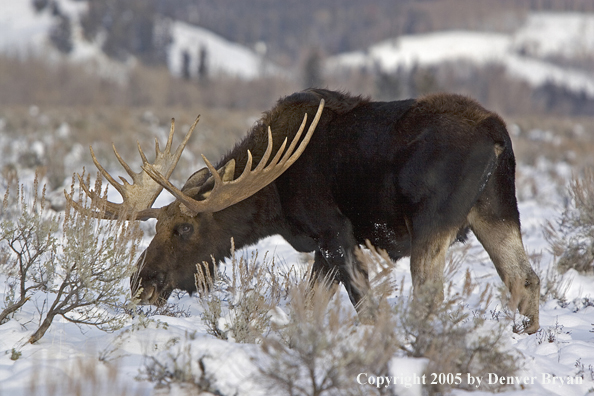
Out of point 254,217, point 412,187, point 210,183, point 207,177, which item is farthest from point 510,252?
point 207,177

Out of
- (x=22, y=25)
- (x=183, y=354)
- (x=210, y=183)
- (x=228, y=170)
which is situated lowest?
(x=183, y=354)

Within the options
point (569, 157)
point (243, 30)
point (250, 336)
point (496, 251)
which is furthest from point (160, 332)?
point (243, 30)

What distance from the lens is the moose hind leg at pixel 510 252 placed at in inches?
169

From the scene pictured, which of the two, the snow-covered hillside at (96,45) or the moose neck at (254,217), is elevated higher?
the snow-covered hillside at (96,45)

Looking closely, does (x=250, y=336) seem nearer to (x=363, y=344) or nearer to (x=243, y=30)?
(x=363, y=344)

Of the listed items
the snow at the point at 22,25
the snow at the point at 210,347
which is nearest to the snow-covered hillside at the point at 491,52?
the snow at the point at 22,25

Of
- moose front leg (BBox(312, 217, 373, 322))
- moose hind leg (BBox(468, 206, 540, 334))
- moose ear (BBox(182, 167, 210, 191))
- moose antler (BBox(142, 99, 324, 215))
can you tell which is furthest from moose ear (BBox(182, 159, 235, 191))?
moose hind leg (BBox(468, 206, 540, 334))

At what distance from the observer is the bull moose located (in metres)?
4.02

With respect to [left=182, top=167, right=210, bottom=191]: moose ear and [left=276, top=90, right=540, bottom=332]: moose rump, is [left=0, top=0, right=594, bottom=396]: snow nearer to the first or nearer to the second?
[left=276, top=90, right=540, bottom=332]: moose rump

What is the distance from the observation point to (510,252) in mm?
4355

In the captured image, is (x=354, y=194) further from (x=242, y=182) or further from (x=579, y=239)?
(x=579, y=239)

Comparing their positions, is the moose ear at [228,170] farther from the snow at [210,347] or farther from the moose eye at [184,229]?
the snow at [210,347]

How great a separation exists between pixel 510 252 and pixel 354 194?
1.26 m

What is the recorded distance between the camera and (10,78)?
5503 cm
